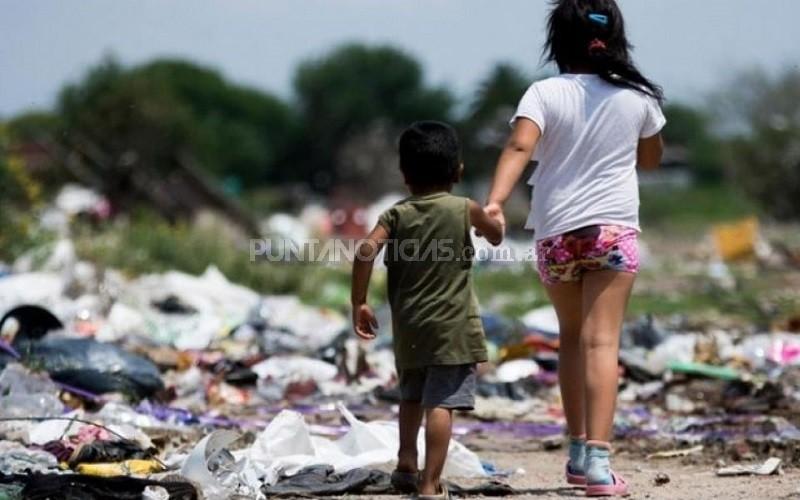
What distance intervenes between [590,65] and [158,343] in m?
5.12

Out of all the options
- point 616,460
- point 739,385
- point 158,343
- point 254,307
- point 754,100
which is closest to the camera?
point 616,460

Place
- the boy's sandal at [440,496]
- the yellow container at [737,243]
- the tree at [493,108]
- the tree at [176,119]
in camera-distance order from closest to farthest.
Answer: the boy's sandal at [440,496], the tree at [493,108], the yellow container at [737,243], the tree at [176,119]

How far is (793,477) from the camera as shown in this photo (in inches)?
204

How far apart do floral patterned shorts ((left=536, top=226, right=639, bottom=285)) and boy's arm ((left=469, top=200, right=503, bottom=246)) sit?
0.82 ft

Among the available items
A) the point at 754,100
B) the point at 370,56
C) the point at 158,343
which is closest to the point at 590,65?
the point at 158,343

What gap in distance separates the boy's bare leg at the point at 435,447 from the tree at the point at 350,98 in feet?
206

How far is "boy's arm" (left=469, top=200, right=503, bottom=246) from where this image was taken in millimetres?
4642

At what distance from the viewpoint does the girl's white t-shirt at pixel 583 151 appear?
4.78 metres

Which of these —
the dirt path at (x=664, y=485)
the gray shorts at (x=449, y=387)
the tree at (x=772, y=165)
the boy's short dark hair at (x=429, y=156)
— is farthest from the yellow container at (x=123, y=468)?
the tree at (x=772, y=165)

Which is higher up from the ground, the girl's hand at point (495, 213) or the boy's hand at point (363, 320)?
the girl's hand at point (495, 213)

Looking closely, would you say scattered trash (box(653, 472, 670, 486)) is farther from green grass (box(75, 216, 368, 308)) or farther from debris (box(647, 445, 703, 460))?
green grass (box(75, 216, 368, 308))

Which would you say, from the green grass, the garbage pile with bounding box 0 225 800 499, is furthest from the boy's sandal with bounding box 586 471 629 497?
the green grass

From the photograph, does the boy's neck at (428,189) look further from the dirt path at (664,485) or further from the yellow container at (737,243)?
the yellow container at (737,243)

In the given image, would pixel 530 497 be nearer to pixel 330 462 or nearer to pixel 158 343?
pixel 330 462
